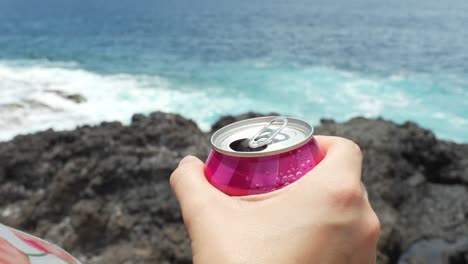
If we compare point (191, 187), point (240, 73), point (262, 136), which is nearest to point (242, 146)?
point (262, 136)

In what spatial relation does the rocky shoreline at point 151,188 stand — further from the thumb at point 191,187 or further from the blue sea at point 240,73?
the blue sea at point 240,73

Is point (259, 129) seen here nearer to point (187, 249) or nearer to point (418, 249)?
point (187, 249)

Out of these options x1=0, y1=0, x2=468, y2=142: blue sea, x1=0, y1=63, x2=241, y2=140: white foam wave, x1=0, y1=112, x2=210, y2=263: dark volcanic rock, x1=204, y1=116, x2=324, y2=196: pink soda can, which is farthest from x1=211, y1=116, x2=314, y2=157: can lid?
x1=0, y1=0, x2=468, y2=142: blue sea

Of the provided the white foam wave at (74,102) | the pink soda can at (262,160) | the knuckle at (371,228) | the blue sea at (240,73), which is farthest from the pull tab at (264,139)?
the blue sea at (240,73)

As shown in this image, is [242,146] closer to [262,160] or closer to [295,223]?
[262,160]

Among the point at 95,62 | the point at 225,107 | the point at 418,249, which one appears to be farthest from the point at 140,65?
the point at 418,249

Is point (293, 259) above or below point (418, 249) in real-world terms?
above
